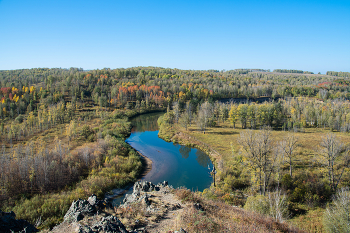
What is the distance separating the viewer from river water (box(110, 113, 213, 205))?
2991cm

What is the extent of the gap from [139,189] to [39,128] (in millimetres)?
47161

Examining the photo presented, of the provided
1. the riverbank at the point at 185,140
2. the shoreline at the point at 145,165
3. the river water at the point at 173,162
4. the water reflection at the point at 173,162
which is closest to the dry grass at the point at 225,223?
the river water at the point at 173,162

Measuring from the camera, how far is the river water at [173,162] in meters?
29.9

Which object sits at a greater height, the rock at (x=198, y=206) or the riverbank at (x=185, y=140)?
the rock at (x=198, y=206)

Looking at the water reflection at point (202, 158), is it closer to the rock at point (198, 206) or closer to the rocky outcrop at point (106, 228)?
the rock at point (198, 206)

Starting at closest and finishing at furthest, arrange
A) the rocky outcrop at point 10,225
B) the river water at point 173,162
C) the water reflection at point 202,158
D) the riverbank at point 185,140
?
the rocky outcrop at point 10,225 < the river water at point 173,162 < the water reflection at point 202,158 < the riverbank at point 185,140

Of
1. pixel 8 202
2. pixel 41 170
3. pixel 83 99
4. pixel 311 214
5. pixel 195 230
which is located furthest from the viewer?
pixel 83 99

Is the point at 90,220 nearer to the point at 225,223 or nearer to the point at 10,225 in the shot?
the point at 10,225

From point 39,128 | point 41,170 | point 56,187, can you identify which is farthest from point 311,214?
point 39,128

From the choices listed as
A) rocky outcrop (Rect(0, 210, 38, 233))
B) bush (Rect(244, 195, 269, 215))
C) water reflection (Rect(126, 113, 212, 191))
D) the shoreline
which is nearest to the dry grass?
bush (Rect(244, 195, 269, 215))

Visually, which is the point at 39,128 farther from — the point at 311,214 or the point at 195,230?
the point at 311,214

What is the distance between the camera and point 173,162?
124ft

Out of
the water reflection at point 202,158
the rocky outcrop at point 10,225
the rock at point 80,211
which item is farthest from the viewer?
the water reflection at point 202,158

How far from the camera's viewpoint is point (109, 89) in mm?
109000
